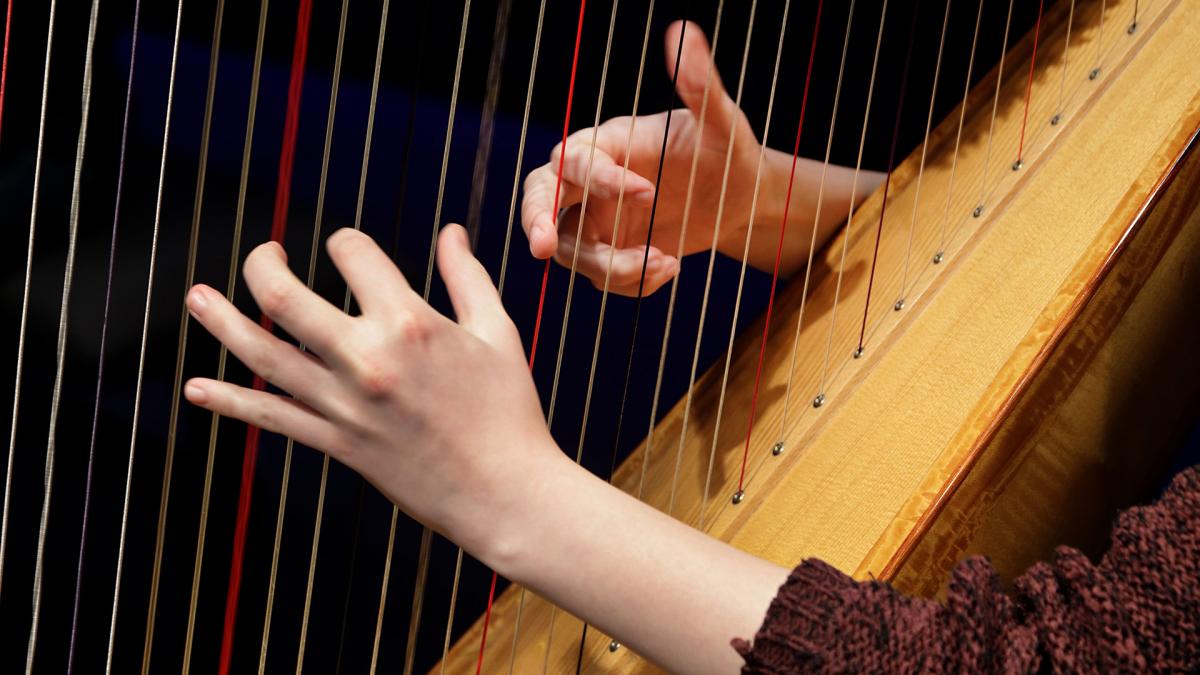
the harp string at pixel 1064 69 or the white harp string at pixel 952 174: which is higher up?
the harp string at pixel 1064 69

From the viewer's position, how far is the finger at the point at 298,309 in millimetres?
491

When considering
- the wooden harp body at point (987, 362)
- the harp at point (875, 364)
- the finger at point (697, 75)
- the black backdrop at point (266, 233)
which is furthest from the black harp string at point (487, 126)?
the black backdrop at point (266, 233)

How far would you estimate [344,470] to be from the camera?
69.4 inches

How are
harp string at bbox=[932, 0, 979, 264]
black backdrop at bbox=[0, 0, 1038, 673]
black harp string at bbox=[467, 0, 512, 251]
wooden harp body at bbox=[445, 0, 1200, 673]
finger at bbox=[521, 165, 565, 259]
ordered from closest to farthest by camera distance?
black harp string at bbox=[467, 0, 512, 251] < finger at bbox=[521, 165, 565, 259] < wooden harp body at bbox=[445, 0, 1200, 673] < harp string at bbox=[932, 0, 979, 264] < black backdrop at bbox=[0, 0, 1038, 673]

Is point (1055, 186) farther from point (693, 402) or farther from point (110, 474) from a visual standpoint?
point (110, 474)

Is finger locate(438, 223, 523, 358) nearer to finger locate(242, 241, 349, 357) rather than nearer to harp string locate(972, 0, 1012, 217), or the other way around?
finger locate(242, 241, 349, 357)

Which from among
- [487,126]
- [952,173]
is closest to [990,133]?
[952,173]

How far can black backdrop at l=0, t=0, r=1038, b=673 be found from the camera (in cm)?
136

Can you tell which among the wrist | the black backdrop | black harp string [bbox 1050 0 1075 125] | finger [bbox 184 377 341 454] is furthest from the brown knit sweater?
the black backdrop

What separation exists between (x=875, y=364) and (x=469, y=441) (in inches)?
23.7

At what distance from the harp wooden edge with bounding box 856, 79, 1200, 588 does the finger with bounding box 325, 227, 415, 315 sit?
450mm

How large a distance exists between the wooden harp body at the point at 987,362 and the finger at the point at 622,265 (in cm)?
21

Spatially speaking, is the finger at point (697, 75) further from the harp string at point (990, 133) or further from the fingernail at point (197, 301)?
the fingernail at point (197, 301)

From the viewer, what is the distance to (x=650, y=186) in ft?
2.75
